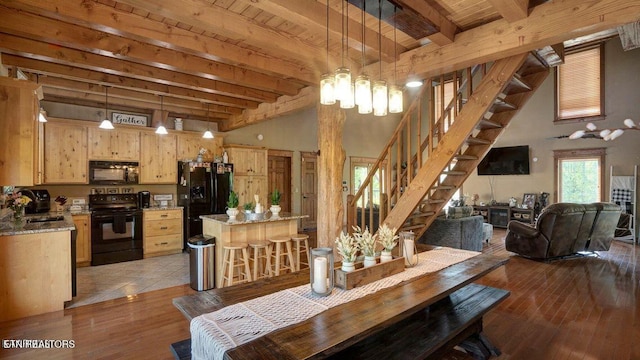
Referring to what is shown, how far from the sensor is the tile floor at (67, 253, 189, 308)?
3.81 m

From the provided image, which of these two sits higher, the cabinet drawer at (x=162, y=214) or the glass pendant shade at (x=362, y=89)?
the glass pendant shade at (x=362, y=89)

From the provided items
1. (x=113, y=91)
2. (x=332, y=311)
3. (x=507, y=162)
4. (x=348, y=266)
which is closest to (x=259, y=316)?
(x=332, y=311)

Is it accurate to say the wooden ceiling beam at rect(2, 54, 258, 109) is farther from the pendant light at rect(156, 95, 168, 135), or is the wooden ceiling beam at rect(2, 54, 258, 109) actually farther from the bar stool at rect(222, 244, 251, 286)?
the bar stool at rect(222, 244, 251, 286)

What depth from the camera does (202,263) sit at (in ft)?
12.9

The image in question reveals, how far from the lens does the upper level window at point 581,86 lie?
24.5 feet

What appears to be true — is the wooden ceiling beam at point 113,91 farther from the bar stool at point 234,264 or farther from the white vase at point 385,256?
the white vase at point 385,256

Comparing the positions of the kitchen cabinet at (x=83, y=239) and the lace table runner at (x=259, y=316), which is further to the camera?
the kitchen cabinet at (x=83, y=239)

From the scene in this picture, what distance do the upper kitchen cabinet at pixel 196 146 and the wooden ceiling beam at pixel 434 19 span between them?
4.94 m

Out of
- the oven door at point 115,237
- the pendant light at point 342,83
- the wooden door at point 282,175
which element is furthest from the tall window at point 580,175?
the oven door at point 115,237

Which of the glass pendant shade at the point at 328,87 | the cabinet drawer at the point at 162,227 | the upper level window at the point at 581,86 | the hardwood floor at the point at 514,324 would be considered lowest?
the hardwood floor at the point at 514,324

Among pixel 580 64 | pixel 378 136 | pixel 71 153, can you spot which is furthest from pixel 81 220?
pixel 580 64

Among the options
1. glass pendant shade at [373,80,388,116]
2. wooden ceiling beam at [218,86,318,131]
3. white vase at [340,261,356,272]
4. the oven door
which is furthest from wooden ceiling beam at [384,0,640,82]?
the oven door

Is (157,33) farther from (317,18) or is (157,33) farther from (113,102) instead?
(113,102)

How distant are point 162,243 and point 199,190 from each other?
1119 millimetres
